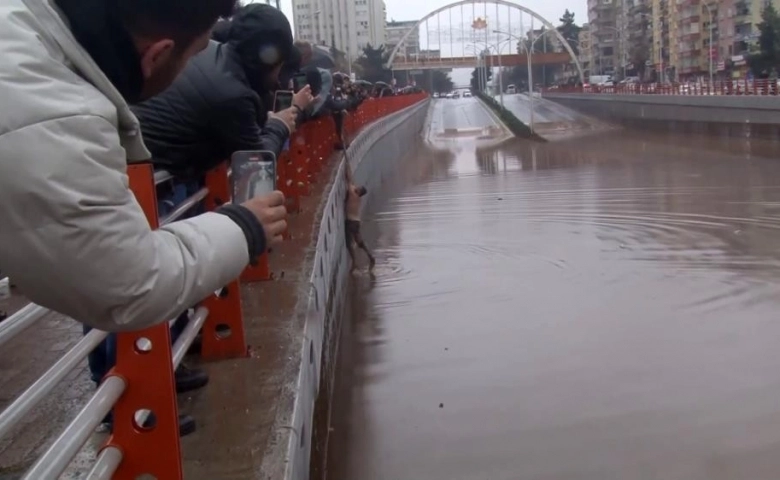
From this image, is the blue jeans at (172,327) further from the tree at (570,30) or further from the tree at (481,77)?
the tree at (570,30)

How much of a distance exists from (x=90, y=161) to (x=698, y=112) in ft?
130

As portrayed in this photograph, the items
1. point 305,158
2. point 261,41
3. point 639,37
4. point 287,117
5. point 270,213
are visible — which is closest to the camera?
point 270,213

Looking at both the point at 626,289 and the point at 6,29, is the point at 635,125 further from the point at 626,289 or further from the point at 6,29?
the point at 6,29

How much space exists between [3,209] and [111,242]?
0.47 ft

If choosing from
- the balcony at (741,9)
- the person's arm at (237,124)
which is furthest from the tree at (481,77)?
the person's arm at (237,124)

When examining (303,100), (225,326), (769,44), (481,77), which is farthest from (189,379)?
(481,77)

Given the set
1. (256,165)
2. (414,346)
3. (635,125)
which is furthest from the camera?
(635,125)

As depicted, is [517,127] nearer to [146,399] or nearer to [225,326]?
[225,326]

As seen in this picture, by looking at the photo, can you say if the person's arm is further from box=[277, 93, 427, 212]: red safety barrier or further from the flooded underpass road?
box=[277, 93, 427, 212]: red safety barrier

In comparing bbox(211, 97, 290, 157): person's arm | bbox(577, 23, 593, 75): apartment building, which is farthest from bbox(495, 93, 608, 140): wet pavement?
bbox(577, 23, 593, 75): apartment building

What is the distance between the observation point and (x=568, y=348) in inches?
295

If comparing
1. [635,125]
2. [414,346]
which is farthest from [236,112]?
[635,125]

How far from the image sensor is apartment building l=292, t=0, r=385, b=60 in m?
59.8

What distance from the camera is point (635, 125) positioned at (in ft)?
150
